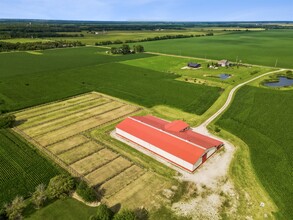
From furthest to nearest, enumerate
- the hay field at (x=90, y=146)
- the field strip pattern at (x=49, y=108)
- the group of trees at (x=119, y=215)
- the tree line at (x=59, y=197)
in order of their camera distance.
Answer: the field strip pattern at (x=49, y=108) < the hay field at (x=90, y=146) < the tree line at (x=59, y=197) < the group of trees at (x=119, y=215)

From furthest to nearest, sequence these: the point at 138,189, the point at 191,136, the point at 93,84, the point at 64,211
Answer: the point at 93,84 < the point at 191,136 < the point at 138,189 < the point at 64,211

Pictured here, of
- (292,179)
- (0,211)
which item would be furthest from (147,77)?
(0,211)

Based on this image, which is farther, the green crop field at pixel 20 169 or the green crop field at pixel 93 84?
the green crop field at pixel 93 84

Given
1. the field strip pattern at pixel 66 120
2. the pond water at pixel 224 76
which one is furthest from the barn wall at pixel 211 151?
the pond water at pixel 224 76

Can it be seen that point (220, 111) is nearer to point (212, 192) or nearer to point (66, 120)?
point (212, 192)

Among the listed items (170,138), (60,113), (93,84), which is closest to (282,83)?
(170,138)

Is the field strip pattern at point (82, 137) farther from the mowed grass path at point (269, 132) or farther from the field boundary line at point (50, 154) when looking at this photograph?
the mowed grass path at point (269, 132)
